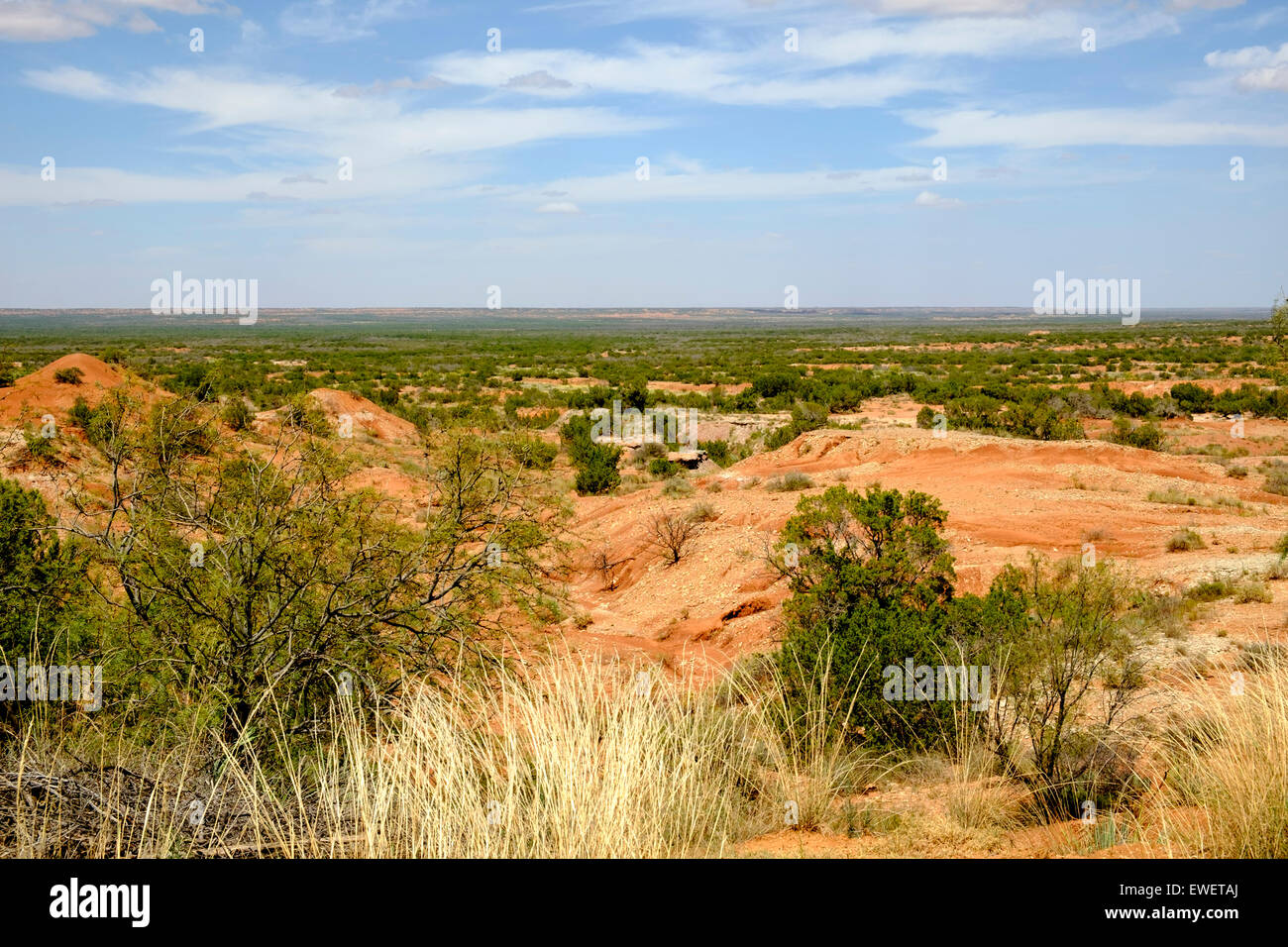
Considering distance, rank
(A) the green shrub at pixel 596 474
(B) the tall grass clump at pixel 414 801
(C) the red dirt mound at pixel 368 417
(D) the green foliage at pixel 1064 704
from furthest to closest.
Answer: (C) the red dirt mound at pixel 368 417, (A) the green shrub at pixel 596 474, (D) the green foliage at pixel 1064 704, (B) the tall grass clump at pixel 414 801

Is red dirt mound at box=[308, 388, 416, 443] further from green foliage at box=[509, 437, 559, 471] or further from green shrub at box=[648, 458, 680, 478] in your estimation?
green foliage at box=[509, 437, 559, 471]

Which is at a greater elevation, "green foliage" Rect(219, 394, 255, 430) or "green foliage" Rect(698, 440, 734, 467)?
"green foliage" Rect(219, 394, 255, 430)

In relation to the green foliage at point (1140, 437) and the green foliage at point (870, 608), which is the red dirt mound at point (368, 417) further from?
the green foliage at point (1140, 437)

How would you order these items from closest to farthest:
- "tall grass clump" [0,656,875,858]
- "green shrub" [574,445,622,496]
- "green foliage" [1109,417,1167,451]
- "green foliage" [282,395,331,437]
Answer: "tall grass clump" [0,656,875,858]
"green foliage" [282,395,331,437]
"green shrub" [574,445,622,496]
"green foliage" [1109,417,1167,451]

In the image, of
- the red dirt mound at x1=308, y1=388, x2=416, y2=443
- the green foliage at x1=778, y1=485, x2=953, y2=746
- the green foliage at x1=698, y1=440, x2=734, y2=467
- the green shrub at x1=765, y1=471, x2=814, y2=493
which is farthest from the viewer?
the red dirt mound at x1=308, y1=388, x2=416, y2=443

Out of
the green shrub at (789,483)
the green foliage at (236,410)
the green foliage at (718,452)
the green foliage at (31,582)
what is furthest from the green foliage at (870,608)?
the green foliage at (718,452)

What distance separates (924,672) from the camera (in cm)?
682

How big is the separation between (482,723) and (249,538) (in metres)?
2.22

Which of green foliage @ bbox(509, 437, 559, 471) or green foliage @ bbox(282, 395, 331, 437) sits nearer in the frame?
green foliage @ bbox(282, 395, 331, 437)

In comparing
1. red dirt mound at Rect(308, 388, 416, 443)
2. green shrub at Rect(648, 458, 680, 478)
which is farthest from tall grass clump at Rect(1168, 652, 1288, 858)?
red dirt mound at Rect(308, 388, 416, 443)

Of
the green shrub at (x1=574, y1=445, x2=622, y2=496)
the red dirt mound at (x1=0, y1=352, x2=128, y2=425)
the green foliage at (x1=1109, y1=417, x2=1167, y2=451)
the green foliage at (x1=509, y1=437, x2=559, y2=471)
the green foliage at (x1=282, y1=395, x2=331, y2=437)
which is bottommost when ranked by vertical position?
the green shrub at (x1=574, y1=445, x2=622, y2=496)
